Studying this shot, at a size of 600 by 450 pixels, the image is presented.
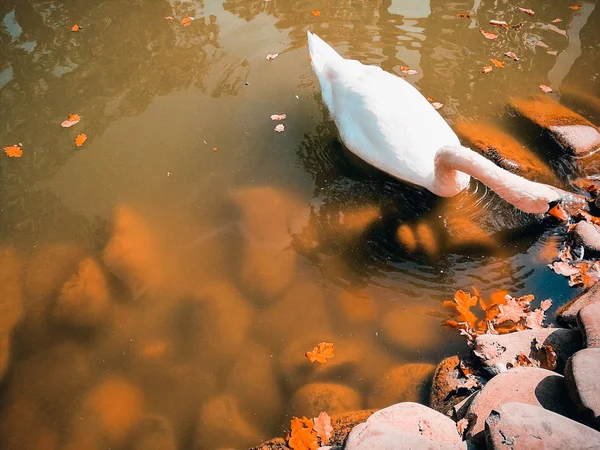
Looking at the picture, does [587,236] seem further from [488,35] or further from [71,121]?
[71,121]

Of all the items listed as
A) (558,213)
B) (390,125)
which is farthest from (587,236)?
(390,125)

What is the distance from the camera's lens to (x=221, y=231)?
4.54 metres

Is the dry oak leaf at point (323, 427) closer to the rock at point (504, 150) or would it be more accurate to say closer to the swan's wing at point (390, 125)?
the swan's wing at point (390, 125)

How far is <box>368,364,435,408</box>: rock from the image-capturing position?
10.6ft

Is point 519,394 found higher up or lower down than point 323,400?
higher up

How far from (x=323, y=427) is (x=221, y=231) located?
2.24 meters

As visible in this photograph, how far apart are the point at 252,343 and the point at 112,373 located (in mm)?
1187

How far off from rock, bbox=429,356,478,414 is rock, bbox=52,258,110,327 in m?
2.90

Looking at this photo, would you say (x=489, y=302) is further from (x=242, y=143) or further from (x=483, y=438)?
(x=242, y=143)

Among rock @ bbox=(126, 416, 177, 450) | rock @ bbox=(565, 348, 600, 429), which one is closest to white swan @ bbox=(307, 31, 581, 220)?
rock @ bbox=(565, 348, 600, 429)

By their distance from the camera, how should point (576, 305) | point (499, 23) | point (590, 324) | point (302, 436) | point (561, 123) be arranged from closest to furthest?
point (590, 324)
point (302, 436)
point (576, 305)
point (561, 123)
point (499, 23)

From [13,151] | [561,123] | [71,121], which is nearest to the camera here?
[561,123]

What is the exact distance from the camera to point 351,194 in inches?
188

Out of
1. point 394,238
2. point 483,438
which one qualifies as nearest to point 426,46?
point 394,238
